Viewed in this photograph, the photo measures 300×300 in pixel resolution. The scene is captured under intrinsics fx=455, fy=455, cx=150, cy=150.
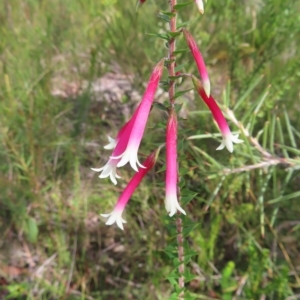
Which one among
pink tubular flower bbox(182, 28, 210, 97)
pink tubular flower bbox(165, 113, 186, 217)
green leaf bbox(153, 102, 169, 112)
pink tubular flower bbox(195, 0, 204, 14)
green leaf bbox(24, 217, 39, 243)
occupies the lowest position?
green leaf bbox(24, 217, 39, 243)

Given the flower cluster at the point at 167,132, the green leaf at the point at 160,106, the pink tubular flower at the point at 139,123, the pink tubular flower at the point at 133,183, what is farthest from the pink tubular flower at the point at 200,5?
the pink tubular flower at the point at 133,183

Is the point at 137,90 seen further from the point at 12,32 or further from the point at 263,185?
the point at 263,185

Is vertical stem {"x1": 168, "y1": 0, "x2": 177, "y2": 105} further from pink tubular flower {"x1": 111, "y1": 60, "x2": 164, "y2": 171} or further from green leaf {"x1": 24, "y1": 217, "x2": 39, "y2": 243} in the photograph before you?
green leaf {"x1": 24, "y1": 217, "x2": 39, "y2": 243}

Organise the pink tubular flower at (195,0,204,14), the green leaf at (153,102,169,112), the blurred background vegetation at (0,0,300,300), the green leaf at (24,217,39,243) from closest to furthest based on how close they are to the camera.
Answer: the pink tubular flower at (195,0,204,14)
the green leaf at (153,102,169,112)
the blurred background vegetation at (0,0,300,300)
the green leaf at (24,217,39,243)

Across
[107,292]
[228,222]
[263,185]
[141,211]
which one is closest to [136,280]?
[107,292]

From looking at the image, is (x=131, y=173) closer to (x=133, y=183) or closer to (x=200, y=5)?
(x=133, y=183)

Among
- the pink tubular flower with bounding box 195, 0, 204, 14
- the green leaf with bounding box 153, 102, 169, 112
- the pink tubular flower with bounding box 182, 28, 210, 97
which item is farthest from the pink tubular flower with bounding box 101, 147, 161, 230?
the pink tubular flower with bounding box 195, 0, 204, 14

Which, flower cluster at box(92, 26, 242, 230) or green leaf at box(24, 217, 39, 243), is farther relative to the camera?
green leaf at box(24, 217, 39, 243)

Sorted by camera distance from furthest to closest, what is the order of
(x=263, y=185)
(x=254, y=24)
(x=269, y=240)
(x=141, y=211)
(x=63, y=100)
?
(x=63, y=100) → (x=254, y=24) → (x=141, y=211) → (x=269, y=240) → (x=263, y=185)
